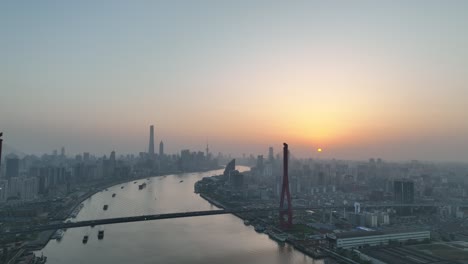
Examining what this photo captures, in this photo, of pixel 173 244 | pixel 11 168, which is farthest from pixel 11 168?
pixel 173 244

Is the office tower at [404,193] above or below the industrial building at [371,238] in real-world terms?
above

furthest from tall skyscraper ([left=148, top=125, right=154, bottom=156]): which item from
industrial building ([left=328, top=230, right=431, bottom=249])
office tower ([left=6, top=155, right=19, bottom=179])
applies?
industrial building ([left=328, top=230, right=431, bottom=249])

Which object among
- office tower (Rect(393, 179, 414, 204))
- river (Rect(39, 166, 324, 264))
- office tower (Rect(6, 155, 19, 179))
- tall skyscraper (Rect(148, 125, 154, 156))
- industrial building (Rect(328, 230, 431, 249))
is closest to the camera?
river (Rect(39, 166, 324, 264))

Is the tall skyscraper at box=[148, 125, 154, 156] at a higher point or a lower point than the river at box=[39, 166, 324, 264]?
higher

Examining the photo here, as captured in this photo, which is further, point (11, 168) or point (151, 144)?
point (151, 144)

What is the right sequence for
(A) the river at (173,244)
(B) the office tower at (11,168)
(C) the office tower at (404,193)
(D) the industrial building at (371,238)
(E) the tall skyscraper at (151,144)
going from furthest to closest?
1. (E) the tall skyscraper at (151,144)
2. (B) the office tower at (11,168)
3. (C) the office tower at (404,193)
4. (D) the industrial building at (371,238)
5. (A) the river at (173,244)

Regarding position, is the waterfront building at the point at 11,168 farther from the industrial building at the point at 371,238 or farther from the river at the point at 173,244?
the industrial building at the point at 371,238

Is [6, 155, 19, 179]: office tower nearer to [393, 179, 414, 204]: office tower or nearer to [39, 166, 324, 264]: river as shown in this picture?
[39, 166, 324, 264]: river

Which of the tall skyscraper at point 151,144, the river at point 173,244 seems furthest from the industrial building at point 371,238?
the tall skyscraper at point 151,144

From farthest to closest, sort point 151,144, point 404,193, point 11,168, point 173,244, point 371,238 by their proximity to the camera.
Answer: point 151,144 → point 11,168 → point 404,193 → point 371,238 → point 173,244

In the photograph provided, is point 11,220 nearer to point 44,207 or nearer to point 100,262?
point 44,207

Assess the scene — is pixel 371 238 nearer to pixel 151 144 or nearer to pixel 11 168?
pixel 11 168
